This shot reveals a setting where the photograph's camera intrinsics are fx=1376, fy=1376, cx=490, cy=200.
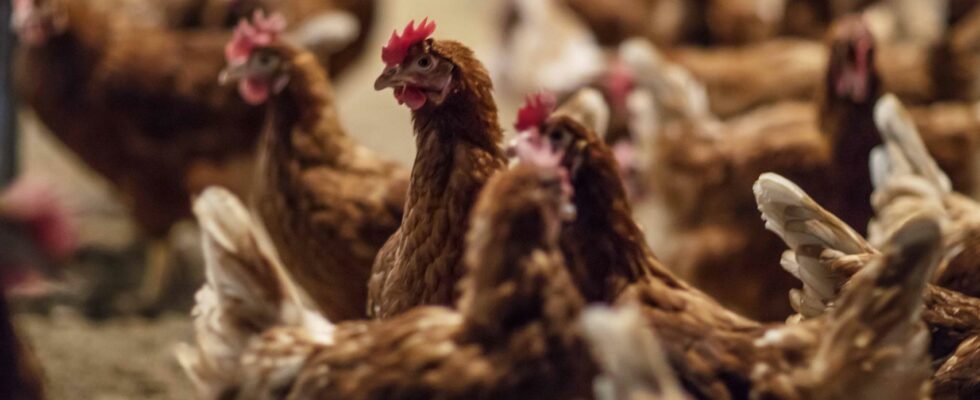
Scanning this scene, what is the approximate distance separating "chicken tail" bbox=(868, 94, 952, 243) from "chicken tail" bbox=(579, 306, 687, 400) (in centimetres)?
150

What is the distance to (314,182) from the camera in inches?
132

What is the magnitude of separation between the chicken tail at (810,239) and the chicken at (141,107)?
2.76 meters

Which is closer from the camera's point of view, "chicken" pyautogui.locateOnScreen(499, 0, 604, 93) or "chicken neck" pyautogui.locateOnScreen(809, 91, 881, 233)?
"chicken neck" pyautogui.locateOnScreen(809, 91, 881, 233)

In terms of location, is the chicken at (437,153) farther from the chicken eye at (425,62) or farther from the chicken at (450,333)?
the chicken at (450,333)

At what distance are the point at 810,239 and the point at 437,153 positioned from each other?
0.73 meters

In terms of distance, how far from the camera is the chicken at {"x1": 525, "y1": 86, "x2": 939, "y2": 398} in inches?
80.7

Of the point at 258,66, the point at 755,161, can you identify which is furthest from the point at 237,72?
the point at 755,161

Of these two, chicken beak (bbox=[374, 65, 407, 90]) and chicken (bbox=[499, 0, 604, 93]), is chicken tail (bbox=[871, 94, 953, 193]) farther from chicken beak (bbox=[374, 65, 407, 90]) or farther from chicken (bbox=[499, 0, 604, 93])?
chicken (bbox=[499, 0, 604, 93])

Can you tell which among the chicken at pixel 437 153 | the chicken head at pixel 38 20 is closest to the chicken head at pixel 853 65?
the chicken at pixel 437 153

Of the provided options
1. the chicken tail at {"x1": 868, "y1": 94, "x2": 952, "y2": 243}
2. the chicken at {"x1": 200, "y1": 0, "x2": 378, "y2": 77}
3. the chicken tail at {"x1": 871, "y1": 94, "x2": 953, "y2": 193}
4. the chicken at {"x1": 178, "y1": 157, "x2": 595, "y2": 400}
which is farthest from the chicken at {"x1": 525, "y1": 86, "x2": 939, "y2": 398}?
the chicken at {"x1": 200, "y1": 0, "x2": 378, "y2": 77}

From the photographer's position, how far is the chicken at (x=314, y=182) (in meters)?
3.23

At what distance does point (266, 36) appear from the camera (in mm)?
3455

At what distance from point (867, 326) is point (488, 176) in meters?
0.77

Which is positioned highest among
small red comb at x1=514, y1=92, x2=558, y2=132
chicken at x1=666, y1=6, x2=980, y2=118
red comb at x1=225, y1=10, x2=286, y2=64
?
chicken at x1=666, y1=6, x2=980, y2=118
